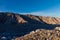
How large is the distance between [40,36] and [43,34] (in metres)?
0.96

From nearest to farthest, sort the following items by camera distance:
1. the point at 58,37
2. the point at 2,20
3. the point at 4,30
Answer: the point at 58,37
the point at 4,30
the point at 2,20

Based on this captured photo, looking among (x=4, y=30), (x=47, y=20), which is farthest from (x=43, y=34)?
(x=47, y=20)

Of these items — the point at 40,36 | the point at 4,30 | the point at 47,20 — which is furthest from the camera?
the point at 47,20

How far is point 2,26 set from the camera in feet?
184

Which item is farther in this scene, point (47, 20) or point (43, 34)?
point (47, 20)

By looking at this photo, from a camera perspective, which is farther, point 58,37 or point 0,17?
point 0,17

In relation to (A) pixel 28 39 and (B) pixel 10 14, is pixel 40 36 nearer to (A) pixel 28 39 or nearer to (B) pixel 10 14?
(A) pixel 28 39

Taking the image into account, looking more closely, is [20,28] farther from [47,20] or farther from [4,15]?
[47,20]

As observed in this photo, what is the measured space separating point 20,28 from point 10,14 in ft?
81.4

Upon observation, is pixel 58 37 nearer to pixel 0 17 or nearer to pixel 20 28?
pixel 20 28

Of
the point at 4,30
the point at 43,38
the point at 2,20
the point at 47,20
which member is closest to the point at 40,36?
the point at 43,38

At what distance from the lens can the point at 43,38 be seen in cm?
2641

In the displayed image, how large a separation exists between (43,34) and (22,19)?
51.7 m

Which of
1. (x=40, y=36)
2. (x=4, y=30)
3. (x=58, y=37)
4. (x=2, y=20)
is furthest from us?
(x=2, y=20)
